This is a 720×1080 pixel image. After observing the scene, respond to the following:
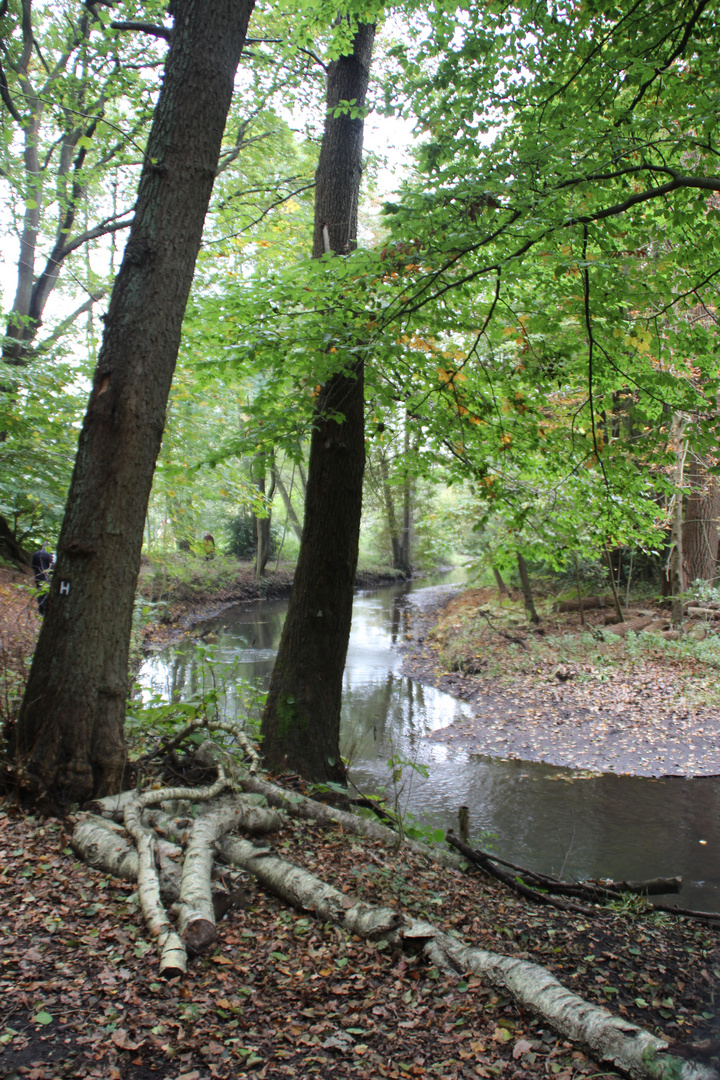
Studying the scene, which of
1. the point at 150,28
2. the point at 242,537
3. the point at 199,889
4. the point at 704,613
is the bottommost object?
the point at 199,889

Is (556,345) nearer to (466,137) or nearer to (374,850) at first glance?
(466,137)

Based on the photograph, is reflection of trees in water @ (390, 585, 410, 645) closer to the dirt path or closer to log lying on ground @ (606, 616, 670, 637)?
the dirt path

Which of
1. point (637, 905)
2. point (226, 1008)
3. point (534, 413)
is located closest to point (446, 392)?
point (534, 413)

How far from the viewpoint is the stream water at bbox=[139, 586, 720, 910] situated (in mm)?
6203

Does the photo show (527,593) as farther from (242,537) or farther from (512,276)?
(242,537)

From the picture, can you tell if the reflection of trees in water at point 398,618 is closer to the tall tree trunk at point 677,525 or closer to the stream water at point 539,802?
the stream water at point 539,802

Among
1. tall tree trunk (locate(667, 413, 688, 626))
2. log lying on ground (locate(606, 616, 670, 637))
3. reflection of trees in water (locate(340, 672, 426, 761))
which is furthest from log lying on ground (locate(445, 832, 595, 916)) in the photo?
log lying on ground (locate(606, 616, 670, 637))

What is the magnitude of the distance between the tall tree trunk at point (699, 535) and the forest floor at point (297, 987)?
10925 millimetres

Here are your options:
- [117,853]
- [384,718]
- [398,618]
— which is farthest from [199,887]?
[398,618]

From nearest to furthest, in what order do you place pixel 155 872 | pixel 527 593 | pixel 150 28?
pixel 155 872 < pixel 150 28 < pixel 527 593

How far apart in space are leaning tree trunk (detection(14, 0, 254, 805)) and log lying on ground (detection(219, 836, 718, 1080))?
1.16m

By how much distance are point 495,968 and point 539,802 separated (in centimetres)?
516

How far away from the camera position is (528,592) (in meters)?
15.8

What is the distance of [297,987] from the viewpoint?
2857mm
